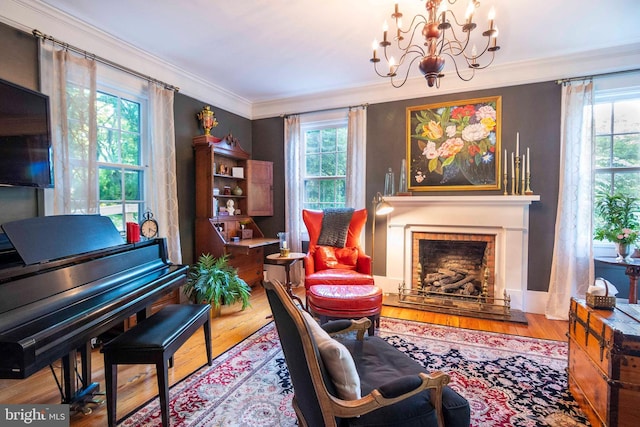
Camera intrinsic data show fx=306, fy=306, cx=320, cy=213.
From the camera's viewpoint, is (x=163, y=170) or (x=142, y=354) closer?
(x=142, y=354)

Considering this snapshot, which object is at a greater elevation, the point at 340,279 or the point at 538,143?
the point at 538,143

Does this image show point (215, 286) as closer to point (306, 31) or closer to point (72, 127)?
point (72, 127)

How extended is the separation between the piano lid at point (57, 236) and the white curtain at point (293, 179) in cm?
255

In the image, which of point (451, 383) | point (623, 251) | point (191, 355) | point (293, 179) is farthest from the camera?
point (293, 179)

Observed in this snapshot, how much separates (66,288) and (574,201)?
435 centimetres

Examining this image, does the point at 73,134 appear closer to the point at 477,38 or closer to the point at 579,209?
the point at 477,38

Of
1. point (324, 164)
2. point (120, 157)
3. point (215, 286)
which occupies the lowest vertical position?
point (215, 286)

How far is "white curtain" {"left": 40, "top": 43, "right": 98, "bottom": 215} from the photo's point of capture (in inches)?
96.6

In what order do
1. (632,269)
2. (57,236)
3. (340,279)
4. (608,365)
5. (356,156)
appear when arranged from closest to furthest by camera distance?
(608,365)
(57,236)
(632,269)
(340,279)
(356,156)

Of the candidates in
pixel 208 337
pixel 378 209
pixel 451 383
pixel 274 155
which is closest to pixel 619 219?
pixel 378 209

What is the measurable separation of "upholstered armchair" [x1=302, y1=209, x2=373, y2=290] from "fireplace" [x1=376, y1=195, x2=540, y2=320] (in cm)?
58

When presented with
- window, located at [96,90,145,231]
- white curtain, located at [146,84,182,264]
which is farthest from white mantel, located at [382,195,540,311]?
window, located at [96,90,145,231]

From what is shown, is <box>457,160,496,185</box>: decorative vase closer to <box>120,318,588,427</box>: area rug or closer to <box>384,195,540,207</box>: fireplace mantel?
<box>384,195,540,207</box>: fireplace mantel

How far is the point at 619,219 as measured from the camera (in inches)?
115
